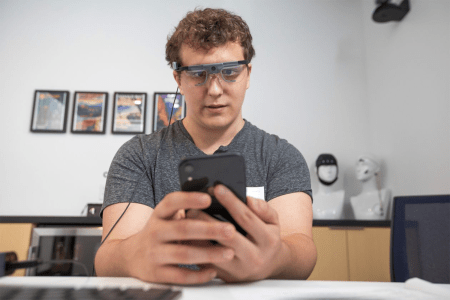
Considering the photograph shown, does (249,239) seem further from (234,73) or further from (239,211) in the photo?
(234,73)

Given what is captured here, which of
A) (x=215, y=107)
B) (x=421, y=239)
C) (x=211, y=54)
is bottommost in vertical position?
(x=421, y=239)

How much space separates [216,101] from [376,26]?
2145 mm

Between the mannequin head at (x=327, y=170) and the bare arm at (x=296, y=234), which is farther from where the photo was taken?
the mannequin head at (x=327, y=170)

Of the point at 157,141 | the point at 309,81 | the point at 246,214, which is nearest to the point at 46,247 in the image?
the point at 157,141

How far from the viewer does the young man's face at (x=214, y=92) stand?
920 mm

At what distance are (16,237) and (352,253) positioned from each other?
6.32 ft

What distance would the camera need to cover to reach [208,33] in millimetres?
912

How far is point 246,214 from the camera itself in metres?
0.50

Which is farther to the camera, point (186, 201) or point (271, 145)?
point (271, 145)

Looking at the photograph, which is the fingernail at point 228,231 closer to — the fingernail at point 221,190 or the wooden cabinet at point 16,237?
the fingernail at point 221,190

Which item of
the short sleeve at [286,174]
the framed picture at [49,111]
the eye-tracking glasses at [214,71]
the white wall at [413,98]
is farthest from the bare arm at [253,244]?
the framed picture at [49,111]

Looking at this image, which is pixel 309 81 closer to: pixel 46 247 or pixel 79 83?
pixel 79 83

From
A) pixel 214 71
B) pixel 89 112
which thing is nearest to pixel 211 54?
pixel 214 71

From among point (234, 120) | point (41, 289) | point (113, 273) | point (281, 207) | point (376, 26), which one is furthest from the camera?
point (376, 26)
